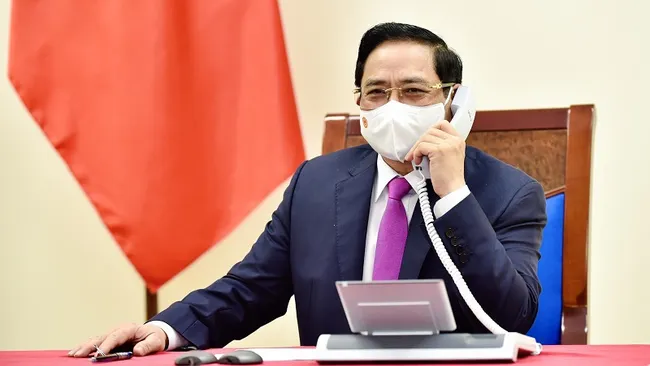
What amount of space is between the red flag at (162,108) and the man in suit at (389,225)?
1.94 ft

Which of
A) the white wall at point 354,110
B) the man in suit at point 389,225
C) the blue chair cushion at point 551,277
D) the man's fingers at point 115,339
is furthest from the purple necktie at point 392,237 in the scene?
the white wall at point 354,110

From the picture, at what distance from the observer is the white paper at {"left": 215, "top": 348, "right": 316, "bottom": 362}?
1344 mm

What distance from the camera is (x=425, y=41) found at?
1.98 meters

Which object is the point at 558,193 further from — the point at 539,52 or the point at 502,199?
the point at 539,52

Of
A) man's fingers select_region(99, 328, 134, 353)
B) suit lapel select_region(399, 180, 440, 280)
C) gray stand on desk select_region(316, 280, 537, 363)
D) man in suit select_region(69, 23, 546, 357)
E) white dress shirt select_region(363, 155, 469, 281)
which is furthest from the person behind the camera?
white dress shirt select_region(363, 155, 469, 281)

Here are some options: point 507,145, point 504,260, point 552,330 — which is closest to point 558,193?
Result: point 507,145

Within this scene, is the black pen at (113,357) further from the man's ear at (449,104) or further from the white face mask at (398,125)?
the man's ear at (449,104)

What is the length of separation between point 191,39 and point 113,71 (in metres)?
0.26

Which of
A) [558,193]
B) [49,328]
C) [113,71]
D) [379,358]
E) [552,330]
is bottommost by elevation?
[49,328]

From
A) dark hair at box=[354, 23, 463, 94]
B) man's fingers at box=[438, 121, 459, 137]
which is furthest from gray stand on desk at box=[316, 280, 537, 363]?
dark hair at box=[354, 23, 463, 94]

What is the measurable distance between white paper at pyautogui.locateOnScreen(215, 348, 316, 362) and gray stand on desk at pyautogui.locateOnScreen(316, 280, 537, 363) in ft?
0.24

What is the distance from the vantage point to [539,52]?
9.12 ft


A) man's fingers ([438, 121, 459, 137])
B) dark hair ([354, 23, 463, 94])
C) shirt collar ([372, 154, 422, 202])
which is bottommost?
shirt collar ([372, 154, 422, 202])

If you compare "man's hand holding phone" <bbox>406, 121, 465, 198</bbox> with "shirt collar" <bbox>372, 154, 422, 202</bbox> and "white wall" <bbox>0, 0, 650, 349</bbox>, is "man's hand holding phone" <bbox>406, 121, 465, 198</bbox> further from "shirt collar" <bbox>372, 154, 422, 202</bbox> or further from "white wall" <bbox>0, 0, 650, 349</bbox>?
"white wall" <bbox>0, 0, 650, 349</bbox>
